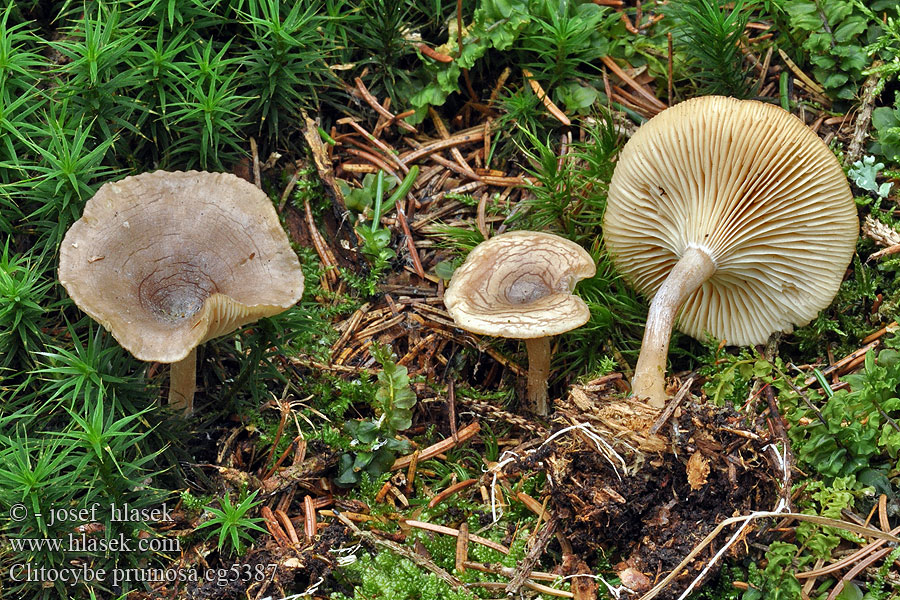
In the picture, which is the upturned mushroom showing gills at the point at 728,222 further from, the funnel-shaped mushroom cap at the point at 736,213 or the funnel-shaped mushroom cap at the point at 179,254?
the funnel-shaped mushroom cap at the point at 179,254

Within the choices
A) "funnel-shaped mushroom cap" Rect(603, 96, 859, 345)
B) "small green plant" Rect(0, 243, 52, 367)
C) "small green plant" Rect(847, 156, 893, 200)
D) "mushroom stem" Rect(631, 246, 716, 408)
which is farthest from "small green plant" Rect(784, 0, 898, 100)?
"small green plant" Rect(0, 243, 52, 367)

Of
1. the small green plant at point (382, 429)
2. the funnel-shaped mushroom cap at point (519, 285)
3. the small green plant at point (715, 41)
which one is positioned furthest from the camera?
the small green plant at point (715, 41)

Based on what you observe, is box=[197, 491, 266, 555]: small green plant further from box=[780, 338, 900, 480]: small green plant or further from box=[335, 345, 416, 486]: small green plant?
box=[780, 338, 900, 480]: small green plant

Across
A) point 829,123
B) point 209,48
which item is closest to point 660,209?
point 829,123

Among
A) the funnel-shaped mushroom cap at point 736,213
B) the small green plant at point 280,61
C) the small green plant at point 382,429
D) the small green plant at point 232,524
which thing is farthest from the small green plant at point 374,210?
the small green plant at point 232,524

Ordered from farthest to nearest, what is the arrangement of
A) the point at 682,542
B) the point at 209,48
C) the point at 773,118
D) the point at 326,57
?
the point at 326,57 < the point at 209,48 < the point at 773,118 < the point at 682,542

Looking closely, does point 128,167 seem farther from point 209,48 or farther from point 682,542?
point 682,542

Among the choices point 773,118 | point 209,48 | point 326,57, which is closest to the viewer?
point 773,118
